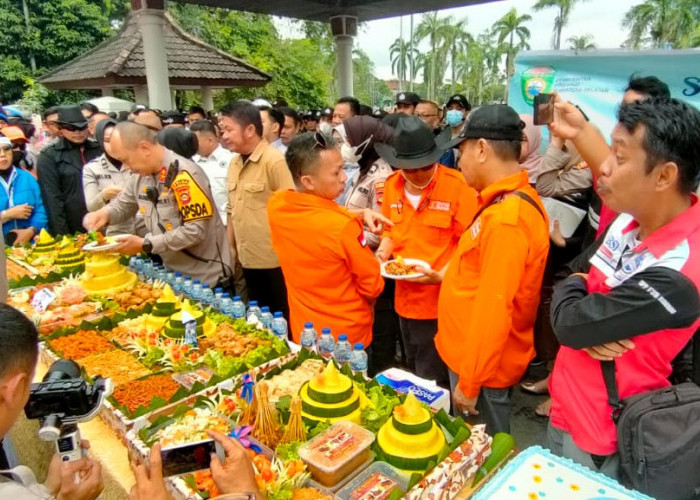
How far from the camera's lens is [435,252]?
2.99m

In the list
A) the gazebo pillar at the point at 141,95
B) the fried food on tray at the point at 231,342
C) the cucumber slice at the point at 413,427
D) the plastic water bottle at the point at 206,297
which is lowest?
the fried food on tray at the point at 231,342

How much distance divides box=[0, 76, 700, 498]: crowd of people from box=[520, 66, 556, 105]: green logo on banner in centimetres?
107

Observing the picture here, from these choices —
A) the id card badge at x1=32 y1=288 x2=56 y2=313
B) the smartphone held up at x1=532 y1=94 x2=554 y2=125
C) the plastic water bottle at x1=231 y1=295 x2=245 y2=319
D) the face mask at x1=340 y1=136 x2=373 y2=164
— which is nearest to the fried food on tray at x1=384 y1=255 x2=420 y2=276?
the plastic water bottle at x1=231 y1=295 x2=245 y2=319

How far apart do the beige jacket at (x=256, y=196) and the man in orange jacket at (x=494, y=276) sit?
6.13 ft

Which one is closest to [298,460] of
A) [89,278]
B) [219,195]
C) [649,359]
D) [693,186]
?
[649,359]

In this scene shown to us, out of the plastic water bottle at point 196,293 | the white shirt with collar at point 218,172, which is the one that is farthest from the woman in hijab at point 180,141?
the plastic water bottle at point 196,293

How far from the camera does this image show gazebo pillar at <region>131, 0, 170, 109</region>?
8.11m

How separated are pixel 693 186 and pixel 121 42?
575 inches

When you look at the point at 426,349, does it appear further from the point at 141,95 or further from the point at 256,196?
the point at 141,95

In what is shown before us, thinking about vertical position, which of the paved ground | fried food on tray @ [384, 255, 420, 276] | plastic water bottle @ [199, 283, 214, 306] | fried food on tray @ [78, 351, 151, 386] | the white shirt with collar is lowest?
the paved ground

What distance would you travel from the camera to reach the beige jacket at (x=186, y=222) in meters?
3.21

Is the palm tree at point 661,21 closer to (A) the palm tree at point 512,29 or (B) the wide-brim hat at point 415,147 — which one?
(A) the palm tree at point 512,29

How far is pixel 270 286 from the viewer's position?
4102 mm

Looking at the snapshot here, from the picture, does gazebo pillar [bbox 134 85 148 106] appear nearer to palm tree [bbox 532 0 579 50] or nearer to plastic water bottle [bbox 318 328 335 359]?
plastic water bottle [bbox 318 328 335 359]
